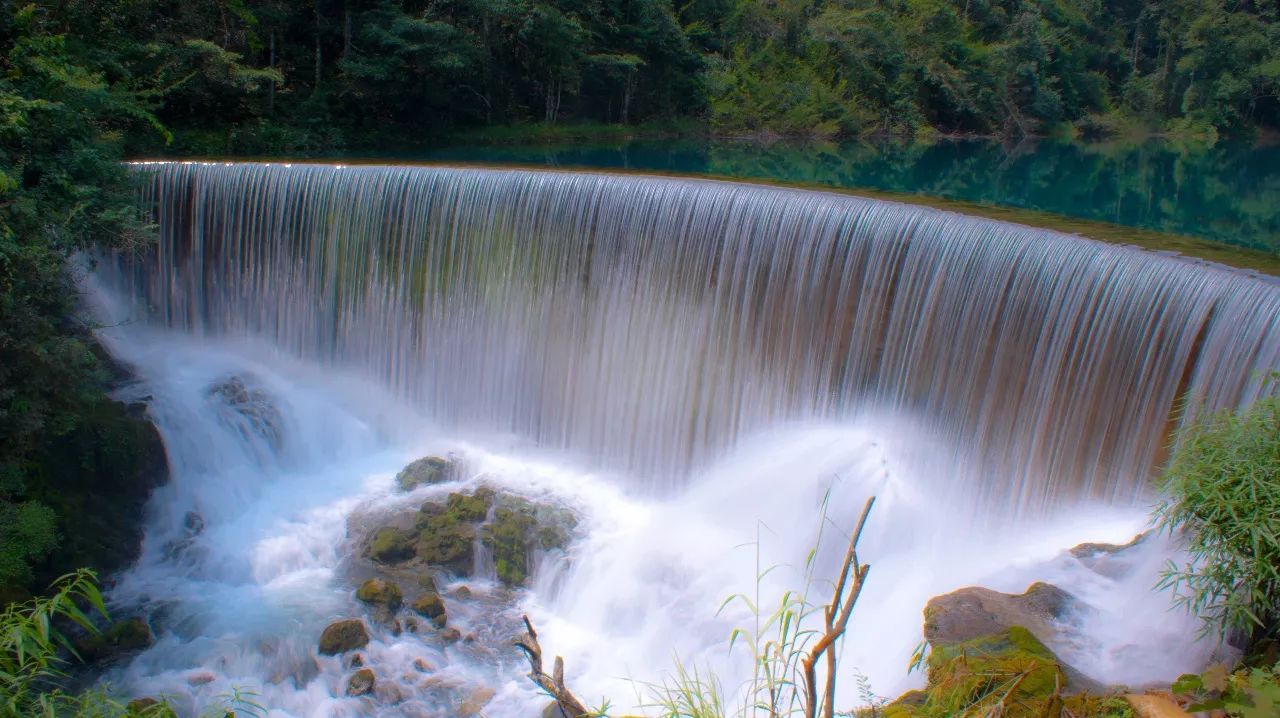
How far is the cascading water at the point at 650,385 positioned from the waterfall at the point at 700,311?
28 millimetres

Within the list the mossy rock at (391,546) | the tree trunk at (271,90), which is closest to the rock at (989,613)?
the mossy rock at (391,546)

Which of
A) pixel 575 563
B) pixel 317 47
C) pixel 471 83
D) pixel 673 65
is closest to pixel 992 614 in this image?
pixel 575 563

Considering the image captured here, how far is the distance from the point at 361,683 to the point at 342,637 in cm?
51

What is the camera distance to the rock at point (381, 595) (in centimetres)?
790

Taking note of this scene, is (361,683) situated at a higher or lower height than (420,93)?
lower

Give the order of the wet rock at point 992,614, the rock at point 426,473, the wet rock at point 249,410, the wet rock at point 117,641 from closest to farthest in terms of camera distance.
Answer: the wet rock at point 992,614
the wet rock at point 117,641
the rock at point 426,473
the wet rock at point 249,410

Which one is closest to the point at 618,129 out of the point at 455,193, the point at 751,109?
the point at 751,109

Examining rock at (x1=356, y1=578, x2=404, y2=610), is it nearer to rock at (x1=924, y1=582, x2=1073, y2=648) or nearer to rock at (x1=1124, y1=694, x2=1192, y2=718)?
rock at (x1=924, y1=582, x2=1073, y2=648)

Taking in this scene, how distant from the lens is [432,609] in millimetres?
7828

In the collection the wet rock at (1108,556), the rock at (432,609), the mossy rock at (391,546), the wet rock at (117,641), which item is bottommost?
the wet rock at (117,641)

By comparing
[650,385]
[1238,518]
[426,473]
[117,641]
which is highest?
[1238,518]

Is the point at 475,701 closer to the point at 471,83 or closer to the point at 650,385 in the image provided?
the point at 650,385

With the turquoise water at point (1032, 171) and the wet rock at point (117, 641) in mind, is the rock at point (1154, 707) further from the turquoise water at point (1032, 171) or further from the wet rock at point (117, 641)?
the turquoise water at point (1032, 171)

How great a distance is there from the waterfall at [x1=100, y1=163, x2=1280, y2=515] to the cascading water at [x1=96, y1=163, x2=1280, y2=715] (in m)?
0.03
